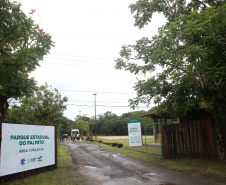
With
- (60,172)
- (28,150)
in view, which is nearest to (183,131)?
(60,172)

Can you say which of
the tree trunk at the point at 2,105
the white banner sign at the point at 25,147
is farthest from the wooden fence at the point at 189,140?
the tree trunk at the point at 2,105

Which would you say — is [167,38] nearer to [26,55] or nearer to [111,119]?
[26,55]

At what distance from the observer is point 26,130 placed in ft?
23.3

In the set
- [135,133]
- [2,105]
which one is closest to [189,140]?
[135,133]

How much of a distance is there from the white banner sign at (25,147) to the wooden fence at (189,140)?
5.92m

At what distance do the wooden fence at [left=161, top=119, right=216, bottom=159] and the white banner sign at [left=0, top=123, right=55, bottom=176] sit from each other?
5917 mm

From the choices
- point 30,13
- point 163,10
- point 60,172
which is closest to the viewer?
point 30,13

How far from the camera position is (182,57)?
7.65 meters

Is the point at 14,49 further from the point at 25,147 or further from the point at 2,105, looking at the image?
the point at 25,147

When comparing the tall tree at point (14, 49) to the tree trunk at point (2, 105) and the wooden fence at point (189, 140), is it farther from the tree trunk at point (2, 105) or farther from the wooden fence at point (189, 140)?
the wooden fence at point (189, 140)

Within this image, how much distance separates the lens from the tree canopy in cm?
754

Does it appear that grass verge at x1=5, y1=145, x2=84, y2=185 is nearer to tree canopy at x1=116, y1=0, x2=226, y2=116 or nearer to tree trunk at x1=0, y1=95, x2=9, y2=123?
tree trunk at x1=0, y1=95, x2=9, y2=123

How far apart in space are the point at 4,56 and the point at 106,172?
18.4 feet

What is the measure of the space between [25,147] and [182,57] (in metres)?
6.91
